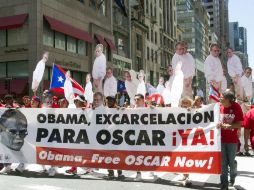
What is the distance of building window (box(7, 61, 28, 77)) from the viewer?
1137 inches

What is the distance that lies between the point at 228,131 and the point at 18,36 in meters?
24.6

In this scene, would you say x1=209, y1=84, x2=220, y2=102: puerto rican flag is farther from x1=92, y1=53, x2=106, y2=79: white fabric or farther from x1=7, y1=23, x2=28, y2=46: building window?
x1=7, y1=23, x2=28, y2=46: building window

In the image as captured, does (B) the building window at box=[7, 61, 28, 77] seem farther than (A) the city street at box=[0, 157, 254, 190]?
Yes

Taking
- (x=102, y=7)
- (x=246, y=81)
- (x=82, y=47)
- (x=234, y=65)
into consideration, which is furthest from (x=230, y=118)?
(x=102, y=7)

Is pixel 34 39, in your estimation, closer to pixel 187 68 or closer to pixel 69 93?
pixel 69 93

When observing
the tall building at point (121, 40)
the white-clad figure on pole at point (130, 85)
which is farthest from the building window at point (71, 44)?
the white-clad figure on pole at point (130, 85)

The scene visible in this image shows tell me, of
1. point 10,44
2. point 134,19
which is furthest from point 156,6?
point 10,44

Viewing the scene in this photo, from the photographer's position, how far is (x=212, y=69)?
995cm

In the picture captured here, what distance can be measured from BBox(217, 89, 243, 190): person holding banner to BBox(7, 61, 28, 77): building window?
76.9ft

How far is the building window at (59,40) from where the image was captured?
31.1m

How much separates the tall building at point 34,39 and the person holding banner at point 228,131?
22478 mm

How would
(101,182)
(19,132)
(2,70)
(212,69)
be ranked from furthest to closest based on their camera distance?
(2,70) < (212,69) < (19,132) < (101,182)

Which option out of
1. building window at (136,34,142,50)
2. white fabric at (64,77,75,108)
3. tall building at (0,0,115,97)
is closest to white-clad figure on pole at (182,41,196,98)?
white fabric at (64,77,75,108)

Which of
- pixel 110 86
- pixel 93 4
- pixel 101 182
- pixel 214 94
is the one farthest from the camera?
pixel 93 4
